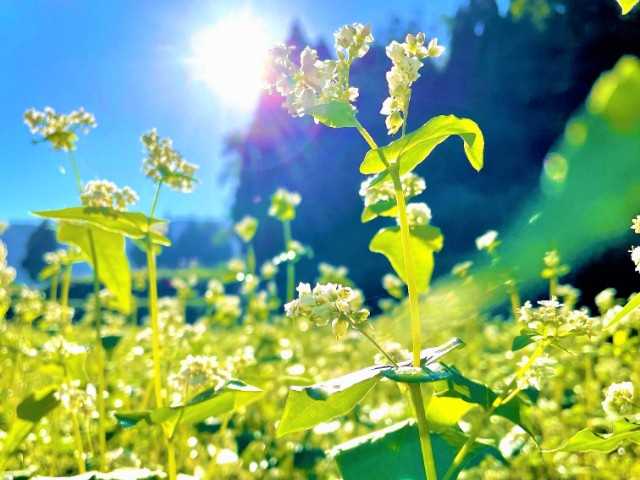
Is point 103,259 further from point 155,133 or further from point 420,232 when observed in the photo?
point 420,232

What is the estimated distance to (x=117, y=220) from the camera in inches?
69.6

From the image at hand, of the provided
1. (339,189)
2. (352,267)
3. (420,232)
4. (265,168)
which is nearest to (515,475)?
(420,232)

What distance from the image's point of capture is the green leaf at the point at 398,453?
121cm

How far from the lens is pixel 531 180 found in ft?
36.4

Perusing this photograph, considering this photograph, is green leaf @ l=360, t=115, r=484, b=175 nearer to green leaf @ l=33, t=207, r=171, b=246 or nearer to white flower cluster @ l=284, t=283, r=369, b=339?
white flower cluster @ l=284, t=283, r=369, b=339

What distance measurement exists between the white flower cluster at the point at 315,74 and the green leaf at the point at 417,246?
1.34 feet

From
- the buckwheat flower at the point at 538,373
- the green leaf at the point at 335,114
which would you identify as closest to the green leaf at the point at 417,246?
the buckwheat flower at the point at 538,373

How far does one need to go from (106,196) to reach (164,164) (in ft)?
0.87

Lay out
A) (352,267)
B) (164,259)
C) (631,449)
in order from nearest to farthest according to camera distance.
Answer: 1. (631,449)
2. (352,267)
3. (164,259)

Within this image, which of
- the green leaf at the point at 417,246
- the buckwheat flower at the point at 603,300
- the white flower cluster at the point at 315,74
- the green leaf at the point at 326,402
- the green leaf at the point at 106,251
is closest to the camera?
the green leaf at the point at 326,402

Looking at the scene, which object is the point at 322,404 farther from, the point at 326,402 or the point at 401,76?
the point at 401,76

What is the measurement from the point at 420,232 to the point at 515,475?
1139 mm

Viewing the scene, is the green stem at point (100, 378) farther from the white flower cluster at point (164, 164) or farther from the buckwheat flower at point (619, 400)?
the buckwheat flower at point (619, 400)

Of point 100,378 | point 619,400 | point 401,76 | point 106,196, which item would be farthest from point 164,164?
point 619,400
